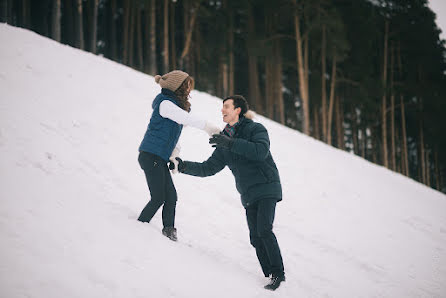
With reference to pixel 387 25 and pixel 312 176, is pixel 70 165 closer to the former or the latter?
pixel 312 176

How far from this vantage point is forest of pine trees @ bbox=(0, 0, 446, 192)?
17250 mm

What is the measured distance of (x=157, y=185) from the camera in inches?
130

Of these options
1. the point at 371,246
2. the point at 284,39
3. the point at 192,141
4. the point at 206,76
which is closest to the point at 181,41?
the point at 206,76

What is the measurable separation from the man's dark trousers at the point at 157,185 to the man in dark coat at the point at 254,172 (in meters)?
0.22

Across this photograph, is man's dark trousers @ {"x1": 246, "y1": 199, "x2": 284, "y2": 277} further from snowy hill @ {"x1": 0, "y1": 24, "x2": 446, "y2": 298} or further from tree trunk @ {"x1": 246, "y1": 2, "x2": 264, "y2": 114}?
tree trunk @ {"x1": 246, "y1": 2, "x2": 264, "y2": 114}

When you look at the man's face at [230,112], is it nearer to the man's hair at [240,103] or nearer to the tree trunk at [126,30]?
the man's hair at [240,103]

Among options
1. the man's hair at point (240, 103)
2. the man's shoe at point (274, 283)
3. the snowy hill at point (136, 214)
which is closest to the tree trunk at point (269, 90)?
the snowy hill at point (136, 214)

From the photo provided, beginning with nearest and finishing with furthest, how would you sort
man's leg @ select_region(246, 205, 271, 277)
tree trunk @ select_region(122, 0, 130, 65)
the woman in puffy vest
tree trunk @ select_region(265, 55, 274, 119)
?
the woman in puffy vest < man's leg @ select_region(246, 205, 271, 277) < tree trunk @ select_region(122, 0, 130, 65) < tree trunk @ select_region(265, 55, 274, 119)

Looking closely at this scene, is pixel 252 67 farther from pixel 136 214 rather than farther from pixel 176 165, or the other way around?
pixel 176 165

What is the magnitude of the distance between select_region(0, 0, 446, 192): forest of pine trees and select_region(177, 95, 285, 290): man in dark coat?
13.0 m

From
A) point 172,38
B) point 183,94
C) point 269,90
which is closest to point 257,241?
point 183,94

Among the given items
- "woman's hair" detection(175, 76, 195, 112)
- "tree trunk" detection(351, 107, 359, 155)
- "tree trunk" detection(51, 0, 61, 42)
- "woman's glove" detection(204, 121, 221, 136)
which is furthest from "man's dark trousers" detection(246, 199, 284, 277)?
"tree trunk" detection(351, 107, 359, 155)

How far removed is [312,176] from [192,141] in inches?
131

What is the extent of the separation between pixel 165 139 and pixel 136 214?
3.78 ft
